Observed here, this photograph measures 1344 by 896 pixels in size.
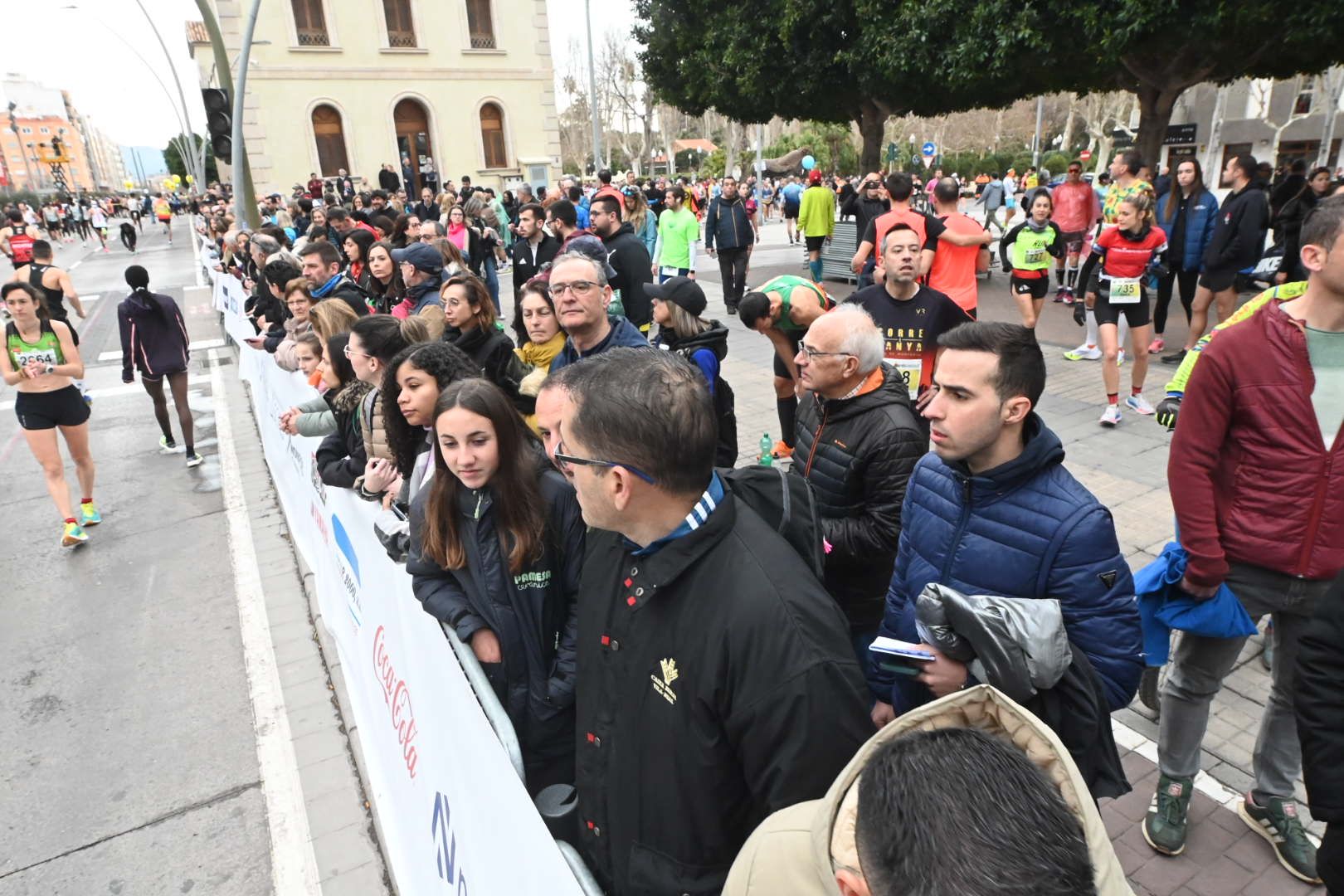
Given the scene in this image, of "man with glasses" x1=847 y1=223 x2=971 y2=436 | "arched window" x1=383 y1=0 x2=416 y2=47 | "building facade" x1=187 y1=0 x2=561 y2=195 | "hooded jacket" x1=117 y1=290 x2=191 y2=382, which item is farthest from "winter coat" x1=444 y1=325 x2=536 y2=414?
"arched window" x1=383 y1=0 x2=416 y2=47

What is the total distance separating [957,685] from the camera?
1.78 metres

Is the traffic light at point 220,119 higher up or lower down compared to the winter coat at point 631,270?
higher up

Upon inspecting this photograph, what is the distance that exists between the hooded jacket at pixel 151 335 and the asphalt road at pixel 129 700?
1065mm

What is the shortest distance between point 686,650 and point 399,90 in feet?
131

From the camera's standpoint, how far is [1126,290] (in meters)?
6.58

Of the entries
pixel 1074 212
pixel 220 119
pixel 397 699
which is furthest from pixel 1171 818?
pixel 220 119

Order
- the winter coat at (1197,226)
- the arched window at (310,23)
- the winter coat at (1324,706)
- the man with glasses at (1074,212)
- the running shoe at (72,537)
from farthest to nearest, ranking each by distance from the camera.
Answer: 1. the arched window at (310,23)
2. the man with glasses at (1074,212)
3. the winter coat at (1197,226)
4. the running shoe at (72,537)
5. the winter coat at (1324,706)

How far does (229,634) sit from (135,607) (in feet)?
3.23

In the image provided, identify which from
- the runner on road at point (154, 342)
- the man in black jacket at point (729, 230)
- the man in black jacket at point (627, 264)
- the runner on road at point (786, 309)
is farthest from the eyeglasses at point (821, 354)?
the man in black jacket at point (729, 230)

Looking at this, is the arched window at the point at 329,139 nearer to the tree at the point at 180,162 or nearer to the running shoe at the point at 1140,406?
the tree at the point at 180,162

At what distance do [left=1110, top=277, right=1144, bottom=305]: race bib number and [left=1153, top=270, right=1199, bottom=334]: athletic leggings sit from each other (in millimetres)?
1993

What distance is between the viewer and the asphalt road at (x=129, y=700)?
3451mm

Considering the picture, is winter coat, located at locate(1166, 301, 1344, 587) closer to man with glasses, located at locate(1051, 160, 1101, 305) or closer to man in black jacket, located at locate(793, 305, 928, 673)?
man in black jacket, located at locate(793, 305, 928, 673)

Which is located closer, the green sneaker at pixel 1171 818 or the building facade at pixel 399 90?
the green sneaker at pixel 1171 818
